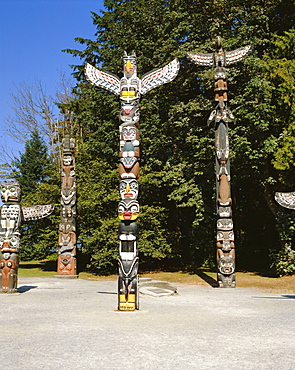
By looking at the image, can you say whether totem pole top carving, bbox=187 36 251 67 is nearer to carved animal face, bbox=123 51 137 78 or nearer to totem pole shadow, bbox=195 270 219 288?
carved animal face, bbox=123 51 137 78

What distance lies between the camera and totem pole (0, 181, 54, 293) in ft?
37.9

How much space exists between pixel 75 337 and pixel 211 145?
14.2 meters

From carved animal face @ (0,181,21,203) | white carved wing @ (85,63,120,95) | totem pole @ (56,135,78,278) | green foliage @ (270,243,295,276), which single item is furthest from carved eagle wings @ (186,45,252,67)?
carved animal face @ (0,181,21,203)

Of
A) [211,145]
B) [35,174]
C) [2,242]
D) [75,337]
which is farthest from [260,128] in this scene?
[35,174]

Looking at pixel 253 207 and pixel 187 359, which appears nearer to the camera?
pixel 187 359

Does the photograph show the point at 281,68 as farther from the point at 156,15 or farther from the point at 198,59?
the point at 156,15

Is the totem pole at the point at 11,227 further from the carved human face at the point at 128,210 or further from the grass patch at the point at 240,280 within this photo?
the grass patch at the point at 240,280

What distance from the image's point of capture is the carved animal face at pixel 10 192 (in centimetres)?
1183

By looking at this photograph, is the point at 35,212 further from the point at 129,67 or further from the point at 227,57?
the point at 227,57

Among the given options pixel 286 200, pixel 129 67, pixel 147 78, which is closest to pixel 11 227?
pixel 129 67

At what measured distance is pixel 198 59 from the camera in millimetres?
16219

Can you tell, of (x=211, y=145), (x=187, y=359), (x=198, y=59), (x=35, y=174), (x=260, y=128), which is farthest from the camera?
(x=35, y=174)

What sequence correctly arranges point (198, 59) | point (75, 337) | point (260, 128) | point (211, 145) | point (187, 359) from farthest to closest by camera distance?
Answer: point (211, 145) < point (260, 128) < point (198, 59) < point (75, 337) < point (187, 359)

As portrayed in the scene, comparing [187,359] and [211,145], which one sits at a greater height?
[211,145]
